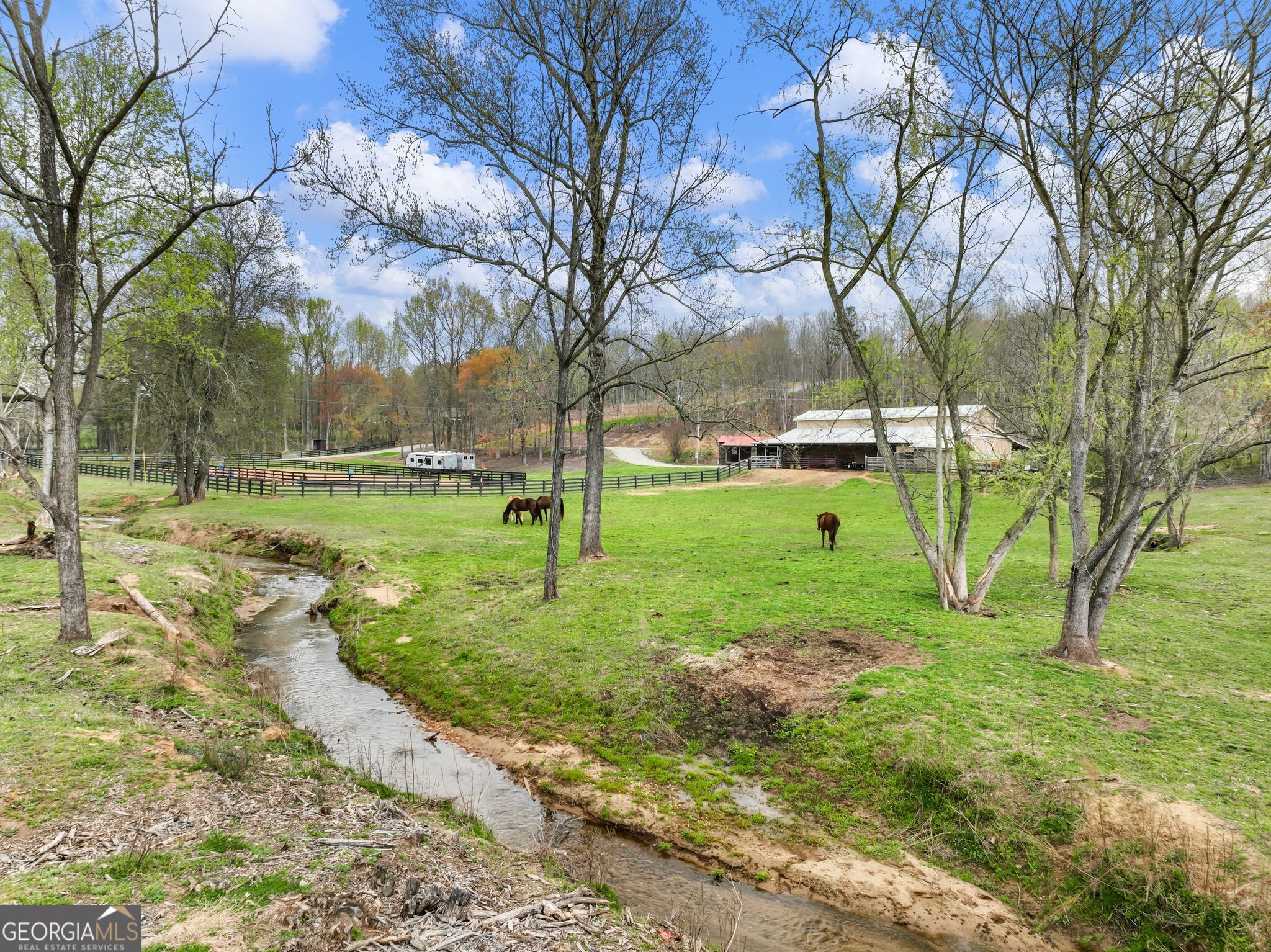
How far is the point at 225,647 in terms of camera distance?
10.8m

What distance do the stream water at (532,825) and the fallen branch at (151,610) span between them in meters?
1.40

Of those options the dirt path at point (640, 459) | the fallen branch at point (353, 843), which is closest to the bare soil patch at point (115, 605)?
the fallen branch at point (353, 843)

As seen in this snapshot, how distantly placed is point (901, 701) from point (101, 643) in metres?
10.3

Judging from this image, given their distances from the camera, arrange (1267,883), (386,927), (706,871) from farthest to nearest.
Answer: (706,871) → (1267,883) → (386,927)

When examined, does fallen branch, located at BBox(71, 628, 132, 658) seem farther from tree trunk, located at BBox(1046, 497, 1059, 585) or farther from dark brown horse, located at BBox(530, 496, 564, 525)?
tree trunk, located at BBox(1046, 497, 1059, 585)

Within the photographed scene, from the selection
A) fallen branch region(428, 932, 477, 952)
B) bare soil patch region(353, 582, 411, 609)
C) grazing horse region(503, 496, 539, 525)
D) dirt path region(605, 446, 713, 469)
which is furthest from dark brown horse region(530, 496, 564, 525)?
dirt path region(605, 446, 713, 469)

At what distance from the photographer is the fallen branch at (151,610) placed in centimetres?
983

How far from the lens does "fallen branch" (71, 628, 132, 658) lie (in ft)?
25.8

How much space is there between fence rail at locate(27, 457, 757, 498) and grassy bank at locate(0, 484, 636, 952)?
21345 millimetres

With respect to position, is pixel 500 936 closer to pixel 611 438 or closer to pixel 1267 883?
pixel 1267 883

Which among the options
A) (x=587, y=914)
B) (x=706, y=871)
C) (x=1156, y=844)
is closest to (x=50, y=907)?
(x=587, y=914)

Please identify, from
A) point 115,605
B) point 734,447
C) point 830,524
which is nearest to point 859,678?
point 830,524

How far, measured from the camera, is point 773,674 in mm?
8695

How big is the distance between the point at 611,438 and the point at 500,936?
79769 millimetres
